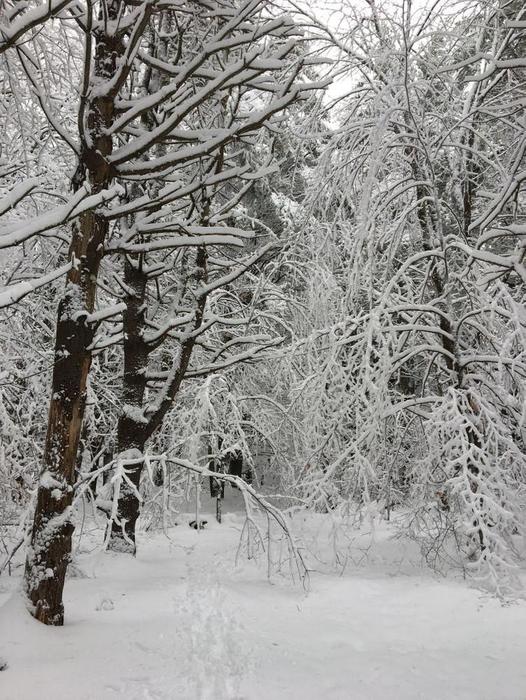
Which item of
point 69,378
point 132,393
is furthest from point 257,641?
point 132,393

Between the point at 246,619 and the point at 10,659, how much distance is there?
2.54 m

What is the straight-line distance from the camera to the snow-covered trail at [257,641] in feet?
10.8

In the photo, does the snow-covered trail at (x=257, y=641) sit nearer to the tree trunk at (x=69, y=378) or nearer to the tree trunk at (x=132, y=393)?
the tree trunk at (x=69, y=378)

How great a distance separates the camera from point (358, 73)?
6570 mm

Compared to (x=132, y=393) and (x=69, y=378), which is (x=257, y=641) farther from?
(x=132, y=393)

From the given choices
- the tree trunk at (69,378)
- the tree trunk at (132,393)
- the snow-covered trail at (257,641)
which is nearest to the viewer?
the snow-covered trail at (257,641)

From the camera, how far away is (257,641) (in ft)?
14.5

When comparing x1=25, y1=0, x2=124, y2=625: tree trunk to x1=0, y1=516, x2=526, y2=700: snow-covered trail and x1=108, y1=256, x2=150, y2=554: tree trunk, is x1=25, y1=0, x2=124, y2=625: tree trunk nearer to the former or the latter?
x1=0, y1=516, x2=526, y2=700: snow-covered trail

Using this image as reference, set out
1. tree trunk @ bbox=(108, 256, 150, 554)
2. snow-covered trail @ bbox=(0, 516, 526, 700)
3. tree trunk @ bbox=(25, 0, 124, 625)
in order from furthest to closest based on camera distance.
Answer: tree trunk @ bbox=(108, 256, 150, 554)
tree trunk @ bbox=(25, 0, 124, 625)
snow-covered trail @ bbox=(0, 516, 526, 700)

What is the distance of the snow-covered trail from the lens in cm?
329

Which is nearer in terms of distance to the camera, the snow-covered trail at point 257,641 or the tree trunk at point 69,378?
the snow-covered trail at point 257,641

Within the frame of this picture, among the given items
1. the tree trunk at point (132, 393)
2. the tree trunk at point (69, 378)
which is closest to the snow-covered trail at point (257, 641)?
the tree trunk at point (69, 378)

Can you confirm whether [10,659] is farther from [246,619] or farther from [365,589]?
[365,589]

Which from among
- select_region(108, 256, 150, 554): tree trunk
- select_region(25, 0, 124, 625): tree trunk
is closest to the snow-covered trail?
select_region(25, 0, 124, 625): tree trunk
